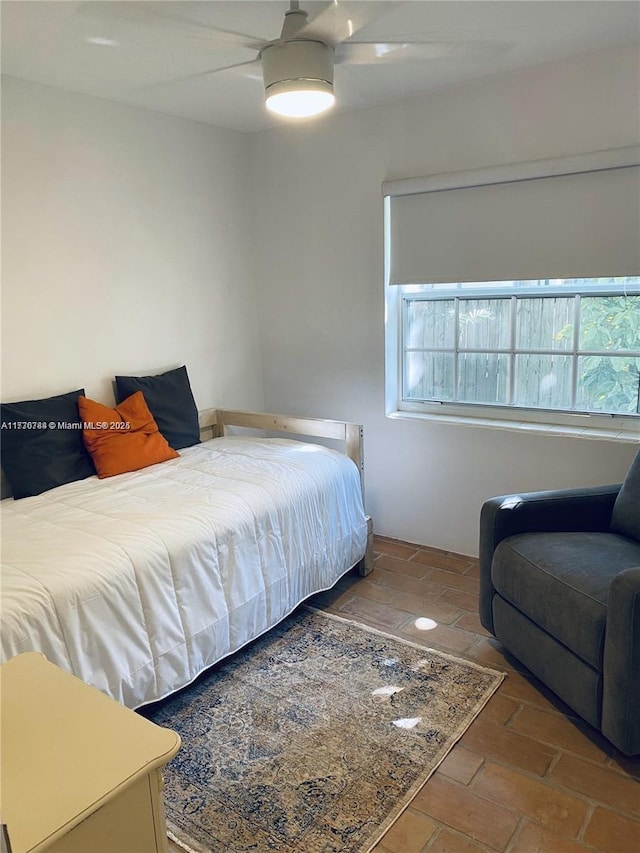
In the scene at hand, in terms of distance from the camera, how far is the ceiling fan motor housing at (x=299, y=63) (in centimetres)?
214

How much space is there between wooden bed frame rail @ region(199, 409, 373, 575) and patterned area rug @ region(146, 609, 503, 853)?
736mm

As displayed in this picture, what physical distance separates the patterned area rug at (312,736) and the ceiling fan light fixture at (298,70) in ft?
7.05

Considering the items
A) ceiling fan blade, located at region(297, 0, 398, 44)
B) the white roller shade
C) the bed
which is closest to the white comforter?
the bed

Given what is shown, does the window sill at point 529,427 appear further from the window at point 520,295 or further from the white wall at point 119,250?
the white wall at point 119,250

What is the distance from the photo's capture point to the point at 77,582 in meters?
1.91

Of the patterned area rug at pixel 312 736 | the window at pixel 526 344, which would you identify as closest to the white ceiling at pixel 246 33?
the window at pixel 526 344

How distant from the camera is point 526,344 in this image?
3.14 meters

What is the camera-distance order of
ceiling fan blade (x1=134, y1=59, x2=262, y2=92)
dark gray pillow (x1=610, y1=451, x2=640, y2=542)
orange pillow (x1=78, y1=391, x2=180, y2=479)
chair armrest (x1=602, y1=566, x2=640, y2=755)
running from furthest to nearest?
1. orange pillow (x1=78, y1=391, x2=180, y2=479)
2. ceiling fan blade (x1=134, y1=59, x2=262, y2=92)
3. dark gray pillow (x1=610, y1=451, x2=640, y2=542)
4. chair armrest (x1=602, y1=566, x2=640, y2=755)

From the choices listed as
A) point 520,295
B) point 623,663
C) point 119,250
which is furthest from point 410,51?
point 623,663

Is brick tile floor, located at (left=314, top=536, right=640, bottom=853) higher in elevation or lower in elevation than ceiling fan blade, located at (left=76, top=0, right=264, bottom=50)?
lower

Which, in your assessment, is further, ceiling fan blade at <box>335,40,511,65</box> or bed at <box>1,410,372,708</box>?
ceiling fan blade at <box>335,40,511,65</box>

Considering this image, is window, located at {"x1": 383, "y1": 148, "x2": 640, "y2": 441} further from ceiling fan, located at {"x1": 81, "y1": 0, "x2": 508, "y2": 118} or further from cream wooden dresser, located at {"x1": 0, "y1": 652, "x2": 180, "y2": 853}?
cream wooden dresser, located at {"x1": 0, "y1": 652, "x2": 180, "y2": 853}

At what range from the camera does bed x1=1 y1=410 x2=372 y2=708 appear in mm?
1906

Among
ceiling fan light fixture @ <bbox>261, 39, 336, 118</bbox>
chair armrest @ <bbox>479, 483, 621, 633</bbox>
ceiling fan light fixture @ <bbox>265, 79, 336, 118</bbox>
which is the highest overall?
ceiling fan light fixture @ <bbox>261, 39, 336, 118</bbox>
